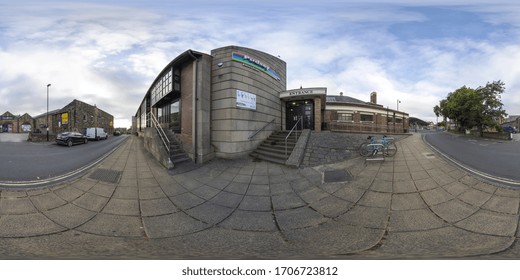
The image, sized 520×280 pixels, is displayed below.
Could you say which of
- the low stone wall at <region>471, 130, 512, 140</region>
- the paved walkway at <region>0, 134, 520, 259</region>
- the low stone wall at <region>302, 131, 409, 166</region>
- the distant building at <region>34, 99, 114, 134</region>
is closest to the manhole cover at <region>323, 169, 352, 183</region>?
the paved walkway at <region>0, 134, 520, 259</region>

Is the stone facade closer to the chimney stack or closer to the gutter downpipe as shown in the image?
the gutter downpipe

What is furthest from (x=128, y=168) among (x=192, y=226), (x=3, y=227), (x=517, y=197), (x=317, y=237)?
(x=517, y=197)

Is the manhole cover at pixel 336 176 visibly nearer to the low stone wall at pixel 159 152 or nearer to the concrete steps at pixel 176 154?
the low stone wall at pixel 159 152

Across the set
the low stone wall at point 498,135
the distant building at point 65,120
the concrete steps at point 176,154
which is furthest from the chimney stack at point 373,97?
the distant building at point 65,120

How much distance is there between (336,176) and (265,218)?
10.0 feet

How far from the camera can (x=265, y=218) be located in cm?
389

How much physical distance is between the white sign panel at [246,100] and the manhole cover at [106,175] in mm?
5037

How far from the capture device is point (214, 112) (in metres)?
8.91

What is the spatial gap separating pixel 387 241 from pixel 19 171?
880 centimetres

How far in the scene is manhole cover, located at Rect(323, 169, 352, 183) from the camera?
5691 mm

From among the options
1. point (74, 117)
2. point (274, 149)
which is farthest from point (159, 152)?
point (74, 117)

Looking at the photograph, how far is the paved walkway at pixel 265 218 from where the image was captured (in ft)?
9.75

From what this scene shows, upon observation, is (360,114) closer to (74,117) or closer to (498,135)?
(498,135)

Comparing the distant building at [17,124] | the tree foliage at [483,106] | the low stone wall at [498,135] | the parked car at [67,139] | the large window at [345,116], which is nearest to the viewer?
the parked car at [67,139]
